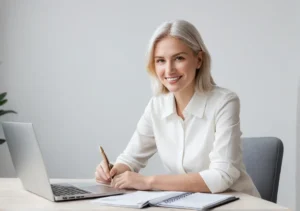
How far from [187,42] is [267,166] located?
65cm

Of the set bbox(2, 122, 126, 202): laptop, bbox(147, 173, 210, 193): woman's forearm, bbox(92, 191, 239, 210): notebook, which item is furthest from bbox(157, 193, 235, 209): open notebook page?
bbox(2, 122, 126, 202): laptop

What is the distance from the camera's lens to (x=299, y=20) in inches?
143

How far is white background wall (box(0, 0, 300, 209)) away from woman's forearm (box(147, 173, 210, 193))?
1.92 m

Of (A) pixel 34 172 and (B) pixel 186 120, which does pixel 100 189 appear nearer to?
(A) pixel 34 172

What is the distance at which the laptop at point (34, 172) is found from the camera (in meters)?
1.60

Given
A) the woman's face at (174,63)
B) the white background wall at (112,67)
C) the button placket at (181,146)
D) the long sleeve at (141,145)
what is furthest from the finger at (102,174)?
the white background wall at (112,67)

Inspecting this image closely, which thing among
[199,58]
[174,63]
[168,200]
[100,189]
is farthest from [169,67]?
[168,200]

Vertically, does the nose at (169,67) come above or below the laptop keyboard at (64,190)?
above

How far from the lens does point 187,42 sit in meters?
2.11

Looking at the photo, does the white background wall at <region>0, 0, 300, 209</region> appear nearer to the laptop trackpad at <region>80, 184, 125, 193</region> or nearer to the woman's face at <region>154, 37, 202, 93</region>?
the woman's face at <region>154, 37, 202, 93</region>

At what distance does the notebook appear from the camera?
4.92 ft

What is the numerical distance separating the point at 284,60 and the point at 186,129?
1717 millimetres

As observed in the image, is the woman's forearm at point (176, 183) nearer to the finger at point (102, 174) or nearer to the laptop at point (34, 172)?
the laptop at point (34, 172)

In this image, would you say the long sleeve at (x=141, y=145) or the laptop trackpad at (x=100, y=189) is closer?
the laptop trackpad at (x=100, y=189)
